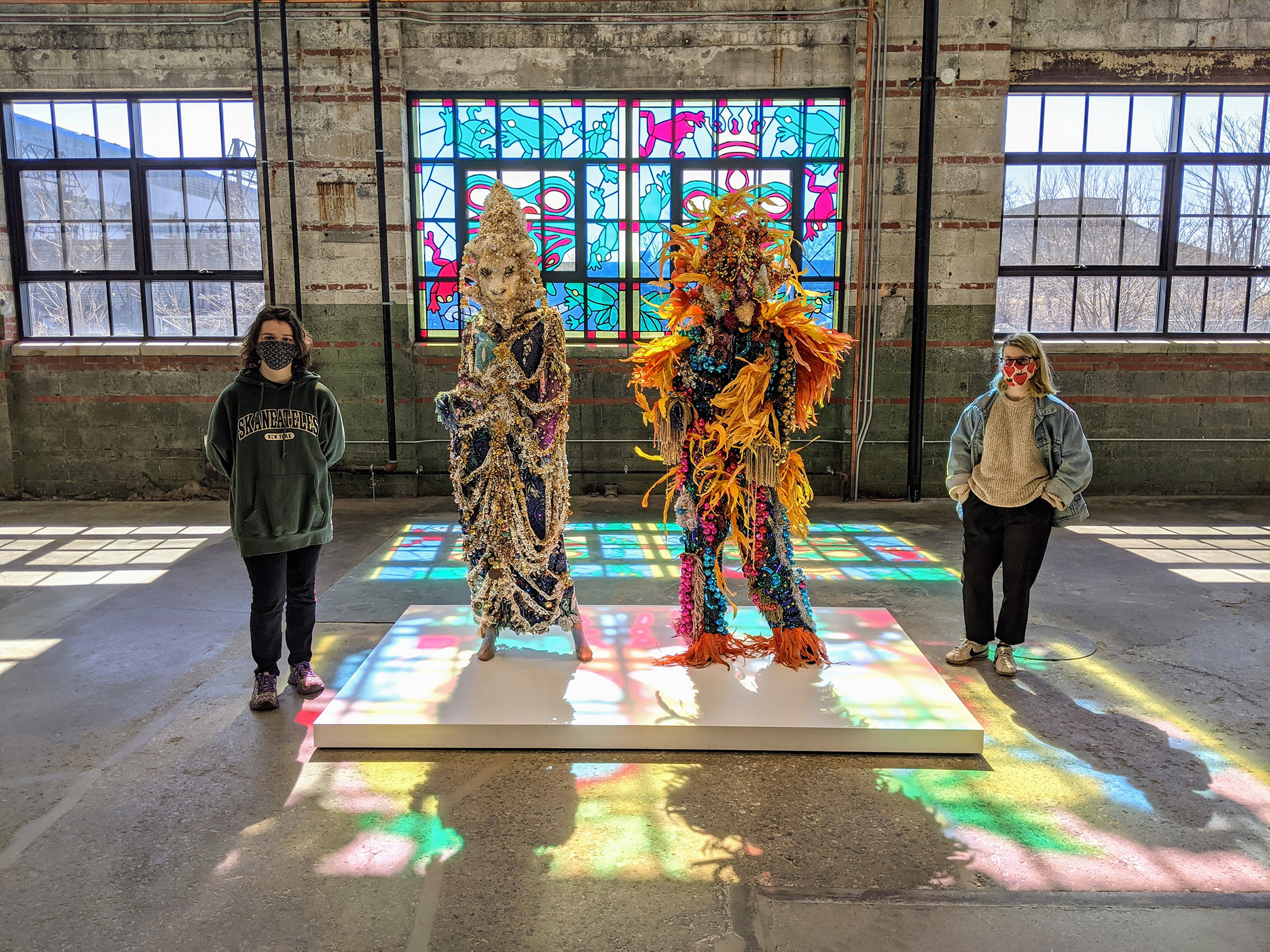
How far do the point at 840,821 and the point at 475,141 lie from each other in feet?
21.9

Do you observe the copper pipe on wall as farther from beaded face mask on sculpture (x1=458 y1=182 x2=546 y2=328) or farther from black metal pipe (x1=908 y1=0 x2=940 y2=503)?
beaded face mask on sculpture (x1=458 y1=182 x2=546 y2=328)

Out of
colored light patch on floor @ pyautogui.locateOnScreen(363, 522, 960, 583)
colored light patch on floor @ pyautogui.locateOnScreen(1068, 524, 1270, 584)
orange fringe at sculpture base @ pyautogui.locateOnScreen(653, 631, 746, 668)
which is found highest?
orange fringe at sculpture base @ pyautogui.locateOnScreen(653, 631, 746, 668)

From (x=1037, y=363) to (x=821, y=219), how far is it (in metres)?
4.39

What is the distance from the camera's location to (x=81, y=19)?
7453 millimetres

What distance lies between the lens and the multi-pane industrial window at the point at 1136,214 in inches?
303

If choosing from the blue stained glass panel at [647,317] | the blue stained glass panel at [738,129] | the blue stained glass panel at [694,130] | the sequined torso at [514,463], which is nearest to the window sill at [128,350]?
the blue stained glass panel at [647,317]

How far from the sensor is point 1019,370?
3.77m

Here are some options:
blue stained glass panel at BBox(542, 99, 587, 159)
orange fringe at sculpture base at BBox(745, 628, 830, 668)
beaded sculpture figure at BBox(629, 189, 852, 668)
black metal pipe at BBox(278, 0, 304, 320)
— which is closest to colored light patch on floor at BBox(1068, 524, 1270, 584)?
orange fringe at sculpture base at BBox(745, 628, 830, 668)

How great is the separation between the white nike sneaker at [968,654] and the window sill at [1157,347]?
14.5 feet

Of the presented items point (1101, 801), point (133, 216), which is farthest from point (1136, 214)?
point (133, 216)

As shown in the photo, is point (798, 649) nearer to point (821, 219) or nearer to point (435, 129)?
point (821, 219)

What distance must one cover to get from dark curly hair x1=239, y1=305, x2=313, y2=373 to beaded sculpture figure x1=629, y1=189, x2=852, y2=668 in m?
1.36

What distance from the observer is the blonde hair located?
3.74m

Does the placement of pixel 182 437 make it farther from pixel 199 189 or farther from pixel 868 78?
pixel 868 78
